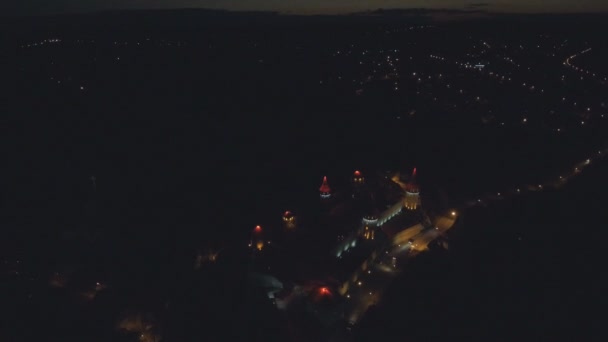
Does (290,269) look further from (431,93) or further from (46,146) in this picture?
(431,93)

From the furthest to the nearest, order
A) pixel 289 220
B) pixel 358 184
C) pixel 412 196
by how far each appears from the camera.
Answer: pixel 358 184
pixel 412 196
pixel 289 220

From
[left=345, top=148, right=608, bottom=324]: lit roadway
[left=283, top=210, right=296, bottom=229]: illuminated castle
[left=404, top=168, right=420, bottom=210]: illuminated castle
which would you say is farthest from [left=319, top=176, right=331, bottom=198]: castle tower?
[left=404, top=168, right=420, bottom=210]: illuminated castle

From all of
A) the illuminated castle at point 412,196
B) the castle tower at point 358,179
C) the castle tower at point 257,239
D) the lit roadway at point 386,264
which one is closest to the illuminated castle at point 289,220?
the castle tower at point 257,239

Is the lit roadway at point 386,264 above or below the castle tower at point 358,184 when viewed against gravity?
below

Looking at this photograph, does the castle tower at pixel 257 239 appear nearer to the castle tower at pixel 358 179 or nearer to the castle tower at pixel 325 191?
the castle tower at pixel 325 191

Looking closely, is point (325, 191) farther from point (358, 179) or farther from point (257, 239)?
point (257, 239)

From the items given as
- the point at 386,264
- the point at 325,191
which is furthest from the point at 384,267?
the point at 325,191

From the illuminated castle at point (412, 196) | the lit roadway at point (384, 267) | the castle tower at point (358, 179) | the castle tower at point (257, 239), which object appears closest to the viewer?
the lit roadway at point (384, 267)

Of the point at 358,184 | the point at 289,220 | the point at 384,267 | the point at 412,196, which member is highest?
the point at 358,184

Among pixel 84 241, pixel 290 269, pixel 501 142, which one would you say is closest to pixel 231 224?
pixel 290 269
